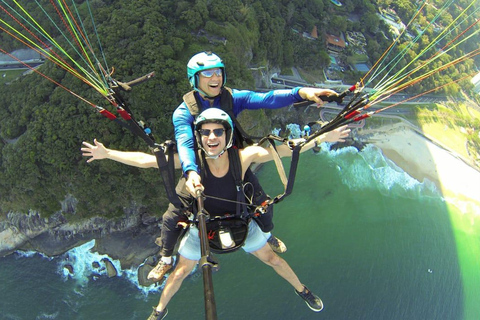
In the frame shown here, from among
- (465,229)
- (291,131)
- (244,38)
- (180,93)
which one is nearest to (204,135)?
(180,93)

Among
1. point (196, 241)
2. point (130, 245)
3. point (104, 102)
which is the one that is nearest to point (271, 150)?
point (196, 241)

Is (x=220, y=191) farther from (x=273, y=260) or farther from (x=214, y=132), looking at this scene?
(x=273, y=260)

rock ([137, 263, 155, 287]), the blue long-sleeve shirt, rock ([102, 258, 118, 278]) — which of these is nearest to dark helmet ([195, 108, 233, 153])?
the blue long-sleeve shirt

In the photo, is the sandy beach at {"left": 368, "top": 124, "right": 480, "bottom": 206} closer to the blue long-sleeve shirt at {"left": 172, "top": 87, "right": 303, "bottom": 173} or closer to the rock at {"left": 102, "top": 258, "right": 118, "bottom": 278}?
the rock at {"left": 102, "top": 258, "right": 118, "bottom": 278}

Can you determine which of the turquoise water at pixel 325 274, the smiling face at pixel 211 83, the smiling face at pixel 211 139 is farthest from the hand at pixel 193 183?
the turquoise water at pixel 325 274

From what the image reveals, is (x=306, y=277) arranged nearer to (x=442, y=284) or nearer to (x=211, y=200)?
(x=442, y=284)

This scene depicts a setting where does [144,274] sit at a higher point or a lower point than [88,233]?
higher
